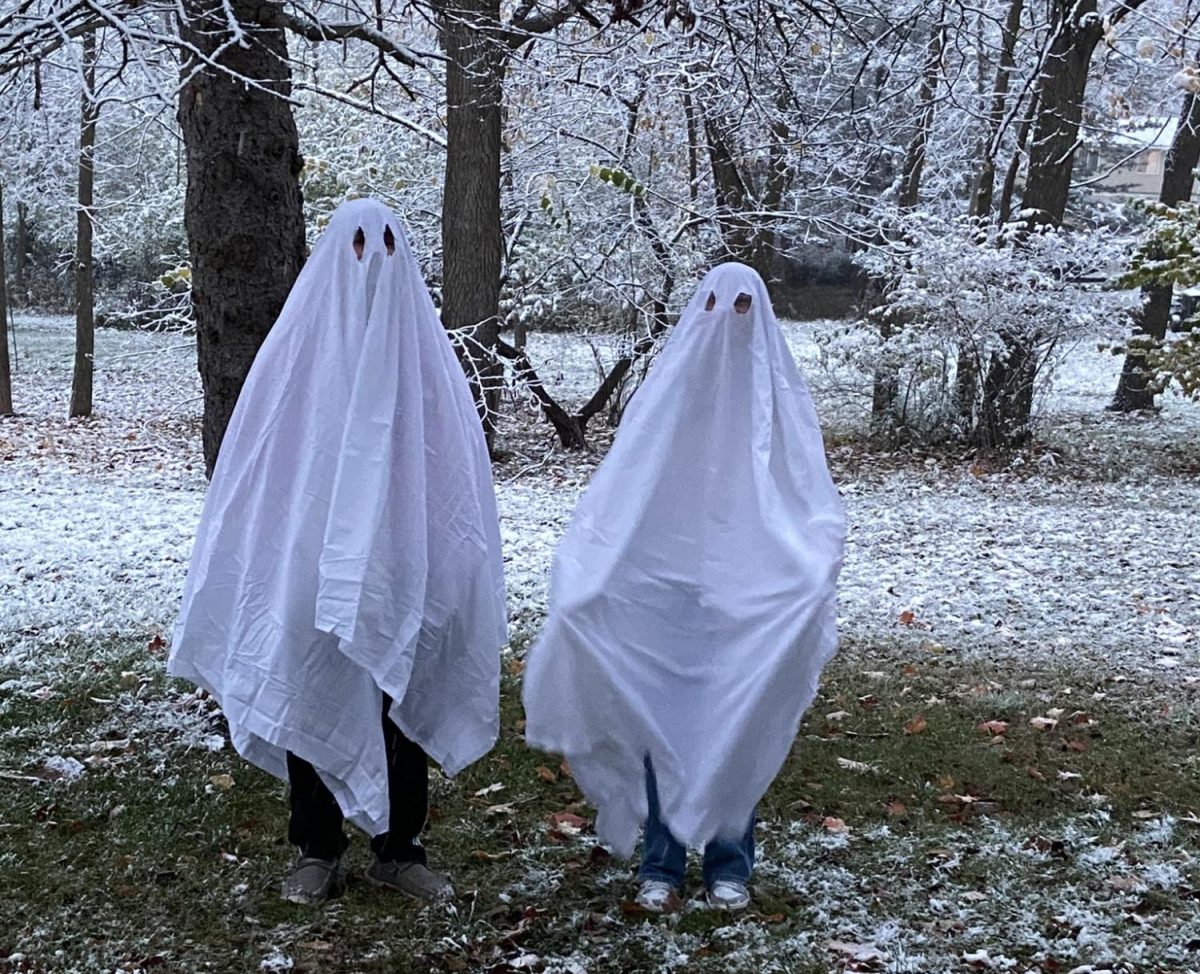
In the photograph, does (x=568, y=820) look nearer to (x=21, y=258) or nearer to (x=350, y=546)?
(x=350, y=546)

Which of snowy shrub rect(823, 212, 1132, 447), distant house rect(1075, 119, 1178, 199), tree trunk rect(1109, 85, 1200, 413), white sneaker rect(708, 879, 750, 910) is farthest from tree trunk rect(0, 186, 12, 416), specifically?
distant house rect(1075, 119, 1178, 199)

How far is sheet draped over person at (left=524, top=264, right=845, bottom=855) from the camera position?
3.68 m

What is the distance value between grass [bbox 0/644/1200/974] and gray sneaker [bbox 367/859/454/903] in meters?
0.05

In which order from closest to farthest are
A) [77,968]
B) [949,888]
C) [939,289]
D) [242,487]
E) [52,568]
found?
[77,968] < [242,487] < [949,888] < [52,568] < [939,289]

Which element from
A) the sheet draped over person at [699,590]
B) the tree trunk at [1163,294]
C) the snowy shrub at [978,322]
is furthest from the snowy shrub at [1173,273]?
the sheet draped over person at [699,590]

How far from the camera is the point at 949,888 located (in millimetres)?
4148

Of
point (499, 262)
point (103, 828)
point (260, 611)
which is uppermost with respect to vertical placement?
point (499, 262)

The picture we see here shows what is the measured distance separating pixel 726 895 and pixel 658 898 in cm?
21

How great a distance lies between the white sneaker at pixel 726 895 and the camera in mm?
3834

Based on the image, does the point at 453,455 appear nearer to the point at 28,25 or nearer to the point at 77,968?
the point at 77,968

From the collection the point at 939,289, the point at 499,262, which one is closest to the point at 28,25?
the point at 499,262

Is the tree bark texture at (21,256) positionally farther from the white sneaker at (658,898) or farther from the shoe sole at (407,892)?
the white sneaker at (658,898)

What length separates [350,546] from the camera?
3.59m

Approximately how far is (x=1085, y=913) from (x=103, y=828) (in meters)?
3.32
